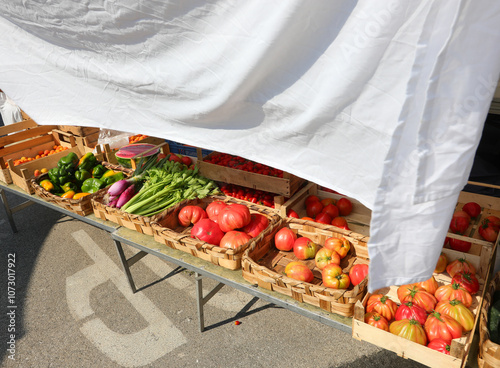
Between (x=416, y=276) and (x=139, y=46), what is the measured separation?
5.21 ft

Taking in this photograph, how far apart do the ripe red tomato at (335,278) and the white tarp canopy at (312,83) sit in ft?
3.18

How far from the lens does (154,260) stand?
449 centimetres

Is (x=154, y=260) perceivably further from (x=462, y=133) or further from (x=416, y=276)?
(x=462, y=133)

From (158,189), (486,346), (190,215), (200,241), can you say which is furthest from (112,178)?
(486,346)

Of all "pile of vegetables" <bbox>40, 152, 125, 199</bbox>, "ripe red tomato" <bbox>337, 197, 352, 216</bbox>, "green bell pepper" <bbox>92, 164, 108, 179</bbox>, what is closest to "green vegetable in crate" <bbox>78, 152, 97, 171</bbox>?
"pile of vegetables" <bbox>40, 152, 125, 199</bbox>

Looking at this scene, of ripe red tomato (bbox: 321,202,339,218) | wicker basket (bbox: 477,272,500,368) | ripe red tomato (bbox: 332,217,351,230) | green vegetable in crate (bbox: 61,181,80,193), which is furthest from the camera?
green vegetable in crate (bbox: 61,181,80,193)

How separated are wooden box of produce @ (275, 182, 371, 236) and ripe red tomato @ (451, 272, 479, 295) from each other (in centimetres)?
95

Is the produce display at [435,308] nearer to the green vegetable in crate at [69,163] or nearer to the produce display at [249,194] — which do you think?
the produce display at [249,194]

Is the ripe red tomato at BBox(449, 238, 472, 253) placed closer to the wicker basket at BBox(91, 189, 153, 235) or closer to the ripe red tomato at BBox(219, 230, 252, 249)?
the ripe red tomato at BBox(219, 230, 252, 249)

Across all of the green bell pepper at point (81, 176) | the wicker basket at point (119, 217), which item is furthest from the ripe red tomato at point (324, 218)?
the green bell pepper at point (81, 176)

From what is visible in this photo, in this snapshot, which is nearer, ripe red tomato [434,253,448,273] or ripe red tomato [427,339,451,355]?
ripe red tomato [427,339,451,355]

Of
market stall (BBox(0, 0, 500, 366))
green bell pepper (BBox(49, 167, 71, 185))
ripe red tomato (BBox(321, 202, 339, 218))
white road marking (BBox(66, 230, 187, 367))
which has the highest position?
market stall (BBox(0, 0, 500, 366))

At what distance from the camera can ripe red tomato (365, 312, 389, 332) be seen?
6.63 feet

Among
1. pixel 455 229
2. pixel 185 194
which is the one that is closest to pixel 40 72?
pixel 185 194
